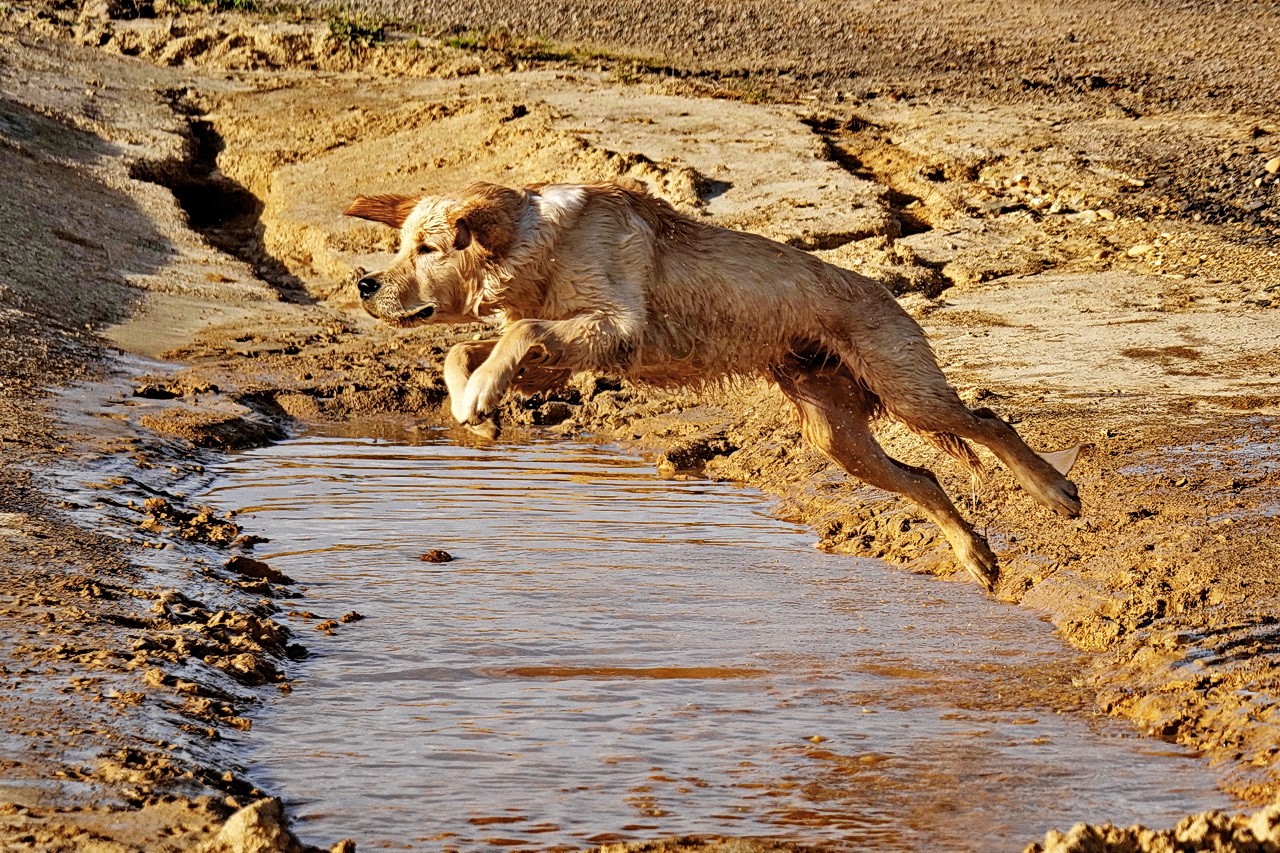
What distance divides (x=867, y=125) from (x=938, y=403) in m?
9.22

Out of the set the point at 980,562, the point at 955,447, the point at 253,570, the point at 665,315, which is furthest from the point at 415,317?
the point at 980,562

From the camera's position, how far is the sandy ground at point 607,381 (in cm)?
511

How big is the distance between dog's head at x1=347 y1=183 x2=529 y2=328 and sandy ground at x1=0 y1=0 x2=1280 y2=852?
4.29 ft

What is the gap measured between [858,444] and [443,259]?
2.11m

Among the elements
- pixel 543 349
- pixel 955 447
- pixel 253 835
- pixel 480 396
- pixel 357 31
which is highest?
pixel 357 31

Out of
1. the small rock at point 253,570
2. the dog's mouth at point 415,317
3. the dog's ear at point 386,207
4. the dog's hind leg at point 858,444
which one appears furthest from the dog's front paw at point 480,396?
the dog's hind leg at point 858,444

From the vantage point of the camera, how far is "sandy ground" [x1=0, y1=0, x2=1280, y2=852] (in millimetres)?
5105

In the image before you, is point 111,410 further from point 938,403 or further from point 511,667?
point 938,403

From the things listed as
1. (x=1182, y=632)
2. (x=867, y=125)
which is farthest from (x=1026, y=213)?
(x=1182, y=632)

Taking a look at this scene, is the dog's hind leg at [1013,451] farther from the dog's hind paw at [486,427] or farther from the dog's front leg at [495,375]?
the dog's hind paw at [486,427]

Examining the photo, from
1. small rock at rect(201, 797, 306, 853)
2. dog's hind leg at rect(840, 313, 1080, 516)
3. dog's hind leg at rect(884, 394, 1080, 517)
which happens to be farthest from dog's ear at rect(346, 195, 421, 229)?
small rock at rect(201, 797, 306, 853)

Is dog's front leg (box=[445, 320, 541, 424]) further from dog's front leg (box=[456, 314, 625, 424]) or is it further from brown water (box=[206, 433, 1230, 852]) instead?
brown water (box=[206, 433, 1230, 852])

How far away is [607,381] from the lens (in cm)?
1096

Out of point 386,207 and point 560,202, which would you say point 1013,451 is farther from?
point 386,207
